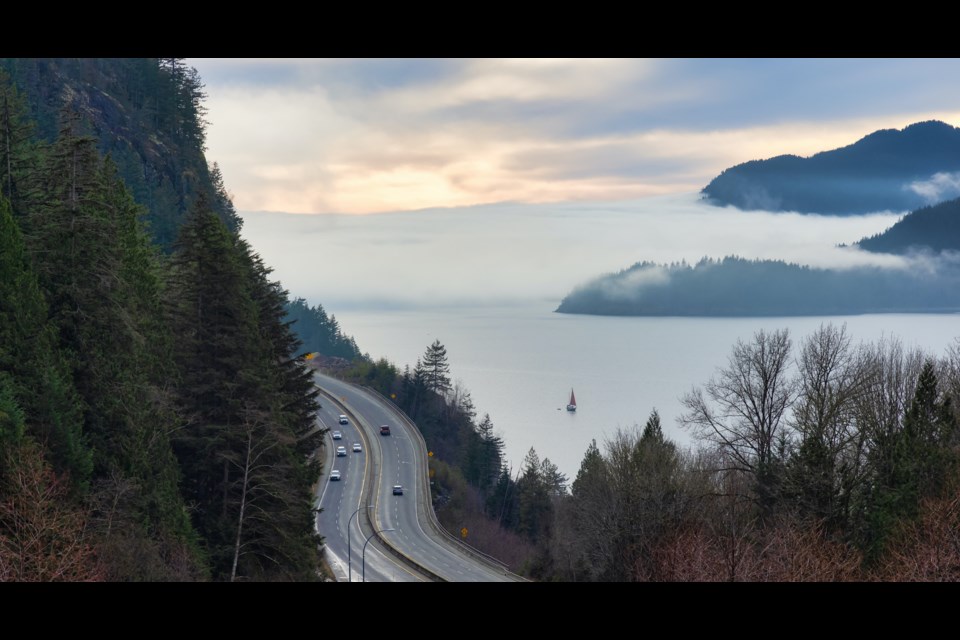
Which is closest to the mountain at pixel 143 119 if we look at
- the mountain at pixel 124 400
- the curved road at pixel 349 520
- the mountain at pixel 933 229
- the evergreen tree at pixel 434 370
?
the curved road at pixel 349 520

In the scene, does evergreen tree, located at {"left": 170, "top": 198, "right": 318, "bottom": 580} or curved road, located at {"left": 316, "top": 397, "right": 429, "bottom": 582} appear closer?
evergreen tree, located at {"left": 170, "top": 198, "right": 318, "bottom": 580}

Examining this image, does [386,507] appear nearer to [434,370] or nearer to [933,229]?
[434,370]

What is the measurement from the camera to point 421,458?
61.3 meters

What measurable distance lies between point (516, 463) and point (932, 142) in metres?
169

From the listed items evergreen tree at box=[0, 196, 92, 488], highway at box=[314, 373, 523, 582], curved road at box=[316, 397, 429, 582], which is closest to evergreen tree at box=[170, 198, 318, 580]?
evergreen tree at box=[0, 196, 92, 488]

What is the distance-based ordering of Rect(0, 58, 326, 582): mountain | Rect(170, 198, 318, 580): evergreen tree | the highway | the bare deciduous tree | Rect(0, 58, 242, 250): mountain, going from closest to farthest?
1. Rect(0, 58, 326, 582): mountain
2. Rect(170, 198, 318, 580): evergreen tree
3. the bare deciduous tree
4. the highway
5. Rect(0, 58, 242, 250): mountain

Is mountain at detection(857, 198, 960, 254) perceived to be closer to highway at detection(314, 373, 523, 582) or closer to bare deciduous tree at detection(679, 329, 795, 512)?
highway at detection(314, 373, 523, 582)

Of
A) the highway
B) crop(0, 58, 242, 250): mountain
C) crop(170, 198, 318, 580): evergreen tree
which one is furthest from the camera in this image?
crop(0, 58, 242, 250): mountain

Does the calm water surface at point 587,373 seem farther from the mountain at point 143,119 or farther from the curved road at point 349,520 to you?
the mountain at point 143,119

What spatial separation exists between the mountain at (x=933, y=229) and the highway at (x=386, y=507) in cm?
15272

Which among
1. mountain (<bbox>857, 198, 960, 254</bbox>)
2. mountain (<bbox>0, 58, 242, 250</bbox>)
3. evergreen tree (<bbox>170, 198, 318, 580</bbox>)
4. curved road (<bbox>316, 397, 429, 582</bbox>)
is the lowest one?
curved road (<bbox>316, 397, 429, 582</bbox>)

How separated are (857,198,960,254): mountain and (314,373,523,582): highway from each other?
501ft

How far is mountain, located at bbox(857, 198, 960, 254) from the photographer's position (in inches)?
6944

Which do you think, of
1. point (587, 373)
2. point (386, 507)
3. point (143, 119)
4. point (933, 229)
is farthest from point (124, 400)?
point (933, 229)
